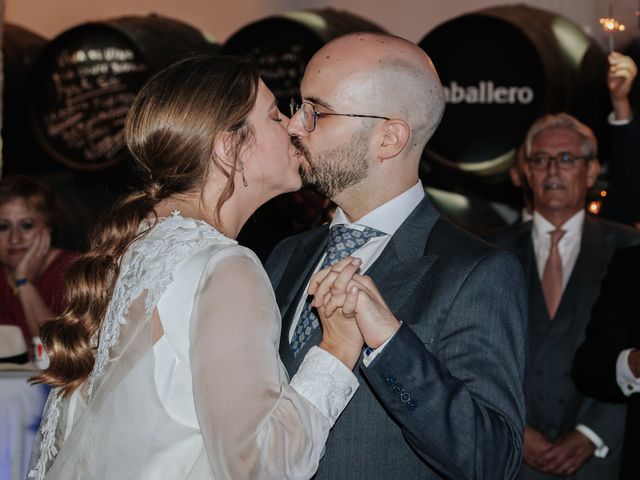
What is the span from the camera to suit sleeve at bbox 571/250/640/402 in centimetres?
300

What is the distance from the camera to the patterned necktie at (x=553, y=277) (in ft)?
11.6

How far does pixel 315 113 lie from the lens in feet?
7.04

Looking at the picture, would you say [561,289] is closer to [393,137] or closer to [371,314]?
[393,137]

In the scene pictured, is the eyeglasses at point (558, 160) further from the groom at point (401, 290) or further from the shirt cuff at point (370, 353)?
the shirt cuff at point (370, 353)

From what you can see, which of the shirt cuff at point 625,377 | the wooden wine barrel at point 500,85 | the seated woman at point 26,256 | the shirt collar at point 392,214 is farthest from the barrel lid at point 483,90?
the shirt collar at point 392,214

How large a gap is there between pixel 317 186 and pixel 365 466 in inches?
23.2

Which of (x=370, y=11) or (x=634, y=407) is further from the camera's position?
(x=370, y=11)

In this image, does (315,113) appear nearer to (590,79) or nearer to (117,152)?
(590,79)

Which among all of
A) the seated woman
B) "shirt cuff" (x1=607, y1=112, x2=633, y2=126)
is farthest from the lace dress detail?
the seated woman

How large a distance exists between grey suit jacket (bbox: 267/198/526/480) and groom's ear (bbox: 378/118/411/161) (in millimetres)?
146

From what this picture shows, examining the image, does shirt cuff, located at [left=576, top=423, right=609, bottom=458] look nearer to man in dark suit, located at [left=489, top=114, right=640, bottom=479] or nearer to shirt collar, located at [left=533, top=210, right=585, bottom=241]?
man in dark suit, located at [left=489, top=114, right=640, bottom=479]

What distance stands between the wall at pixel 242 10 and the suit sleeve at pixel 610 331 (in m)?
2.23

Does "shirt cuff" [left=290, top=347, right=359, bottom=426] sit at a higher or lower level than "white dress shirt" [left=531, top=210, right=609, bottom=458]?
higher

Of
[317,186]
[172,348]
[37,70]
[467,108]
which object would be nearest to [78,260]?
[172,348]
